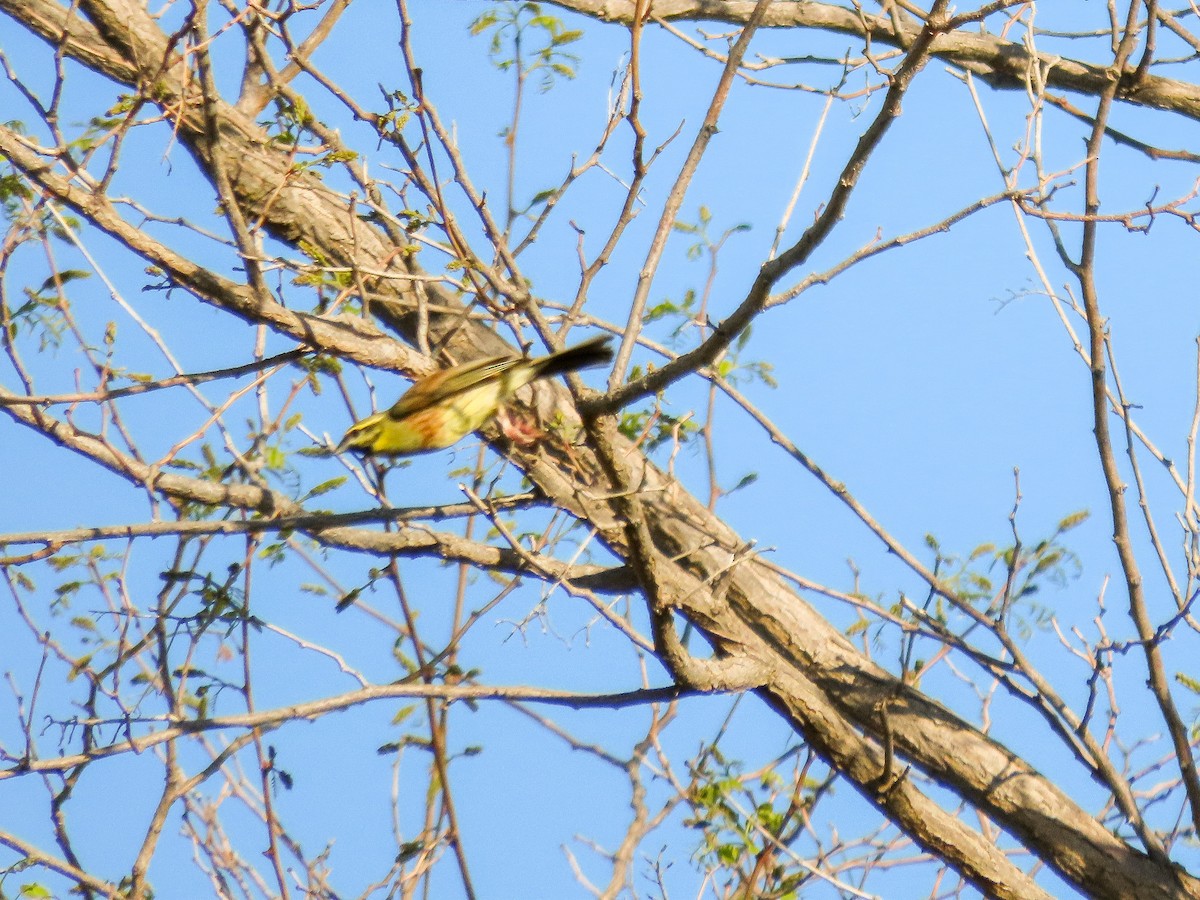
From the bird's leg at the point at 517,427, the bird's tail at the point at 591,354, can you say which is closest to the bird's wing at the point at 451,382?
the bird's leg at the point at 517,427

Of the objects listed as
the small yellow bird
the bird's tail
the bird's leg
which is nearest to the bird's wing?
the small yellow bird

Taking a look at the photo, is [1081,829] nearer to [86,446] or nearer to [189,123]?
[86,446]

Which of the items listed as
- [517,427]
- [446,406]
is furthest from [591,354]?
[446,406]

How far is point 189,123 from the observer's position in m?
5.05

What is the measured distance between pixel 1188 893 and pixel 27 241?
4609 mm

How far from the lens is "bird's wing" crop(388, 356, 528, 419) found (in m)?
4.64

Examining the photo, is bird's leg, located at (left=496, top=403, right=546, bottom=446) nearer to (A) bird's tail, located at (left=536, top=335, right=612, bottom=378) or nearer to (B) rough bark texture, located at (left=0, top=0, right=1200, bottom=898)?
(B) rough bark texture, located at (left=0, top=0, right=1200, bottom=898)

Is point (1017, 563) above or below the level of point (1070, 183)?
below

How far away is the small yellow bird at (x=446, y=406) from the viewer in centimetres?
468

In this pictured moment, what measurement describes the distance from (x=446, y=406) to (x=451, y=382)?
140 mm

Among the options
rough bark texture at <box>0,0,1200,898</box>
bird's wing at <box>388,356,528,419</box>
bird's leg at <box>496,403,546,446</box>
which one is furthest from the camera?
bird's wing at <box>388,356,528,419</box>

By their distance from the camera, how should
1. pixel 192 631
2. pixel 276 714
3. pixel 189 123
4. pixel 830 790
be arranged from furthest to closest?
pixel 189 123, pixel 830 790, pixel 192 631, pixel 276 714

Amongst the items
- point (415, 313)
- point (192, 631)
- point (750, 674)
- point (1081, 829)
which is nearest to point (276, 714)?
point (192, 631)

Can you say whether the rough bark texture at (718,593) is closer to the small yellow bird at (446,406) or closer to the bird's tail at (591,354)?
the small yellow bird at (446,406)
